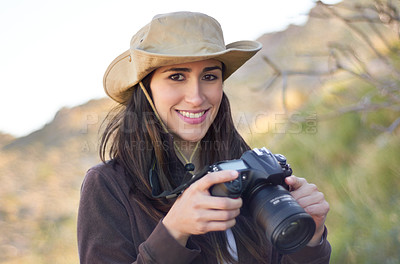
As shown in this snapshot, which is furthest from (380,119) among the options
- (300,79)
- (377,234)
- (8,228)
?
(8,228)

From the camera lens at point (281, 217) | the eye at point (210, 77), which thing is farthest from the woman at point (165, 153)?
the camera lens at point (281, 217)

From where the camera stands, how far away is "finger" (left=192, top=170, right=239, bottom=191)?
3.59 ft

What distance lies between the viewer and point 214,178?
1095 mm

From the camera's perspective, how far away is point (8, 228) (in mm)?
5605

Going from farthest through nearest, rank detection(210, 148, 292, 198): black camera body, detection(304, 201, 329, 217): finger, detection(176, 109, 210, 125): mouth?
detection(176, 109, 210, 125): mouth → detection(304, 201, 329, 217): finger → detection(210, 148, 292, 198): black camera body

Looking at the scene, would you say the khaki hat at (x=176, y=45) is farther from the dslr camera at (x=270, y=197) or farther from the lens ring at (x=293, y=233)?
the lens ring at (x=293, y=233)

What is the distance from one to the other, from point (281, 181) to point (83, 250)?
24.0 inches

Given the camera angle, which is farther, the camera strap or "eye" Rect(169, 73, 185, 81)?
"eye" Rect(169, 73, 185, 81)

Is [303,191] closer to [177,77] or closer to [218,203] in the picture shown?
[218,203]

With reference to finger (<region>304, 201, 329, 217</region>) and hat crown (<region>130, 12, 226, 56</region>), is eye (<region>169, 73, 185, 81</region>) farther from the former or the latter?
finger (<region>304, 201, 329, 217</region>)

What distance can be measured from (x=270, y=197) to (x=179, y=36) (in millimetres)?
602

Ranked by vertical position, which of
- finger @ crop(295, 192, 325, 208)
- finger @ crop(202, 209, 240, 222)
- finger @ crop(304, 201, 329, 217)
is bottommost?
finger @ crop(304, 201, 329, 217)

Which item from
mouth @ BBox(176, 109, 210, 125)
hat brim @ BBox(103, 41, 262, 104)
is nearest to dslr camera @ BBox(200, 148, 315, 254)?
mouth @ BBox(176, 109, 210, 125)

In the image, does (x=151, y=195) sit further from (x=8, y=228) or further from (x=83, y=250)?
(x=8, y=228)
